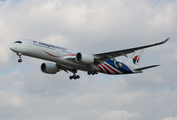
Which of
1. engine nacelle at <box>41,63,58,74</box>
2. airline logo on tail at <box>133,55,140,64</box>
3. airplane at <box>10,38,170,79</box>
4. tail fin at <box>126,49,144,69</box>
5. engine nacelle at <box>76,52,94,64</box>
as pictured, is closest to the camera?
airplane at <box>10,38,170,79</box>

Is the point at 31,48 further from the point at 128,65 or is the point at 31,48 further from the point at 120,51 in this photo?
the point at 128,65

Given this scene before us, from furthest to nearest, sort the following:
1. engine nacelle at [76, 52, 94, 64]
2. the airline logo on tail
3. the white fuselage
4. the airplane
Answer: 1. the airline logo on tail
2. engine nacelle at [76, 52, 94, 64]
3. the airplane
4. the white fuselage

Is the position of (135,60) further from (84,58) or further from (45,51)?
(45,51)

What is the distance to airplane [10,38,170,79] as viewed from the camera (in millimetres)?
40406

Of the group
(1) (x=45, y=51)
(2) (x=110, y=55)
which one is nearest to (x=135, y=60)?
(2) (x=110, y=55)

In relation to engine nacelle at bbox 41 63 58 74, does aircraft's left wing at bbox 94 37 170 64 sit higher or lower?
lower

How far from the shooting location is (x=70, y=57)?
42.7 metres

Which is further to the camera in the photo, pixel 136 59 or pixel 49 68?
pixel 136 59

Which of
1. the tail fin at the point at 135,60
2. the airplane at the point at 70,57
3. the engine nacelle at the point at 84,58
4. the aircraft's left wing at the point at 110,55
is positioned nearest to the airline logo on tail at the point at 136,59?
the tail fin at the point at 135,60

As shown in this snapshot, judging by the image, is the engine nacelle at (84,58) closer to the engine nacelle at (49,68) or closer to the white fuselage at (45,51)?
the white fuselage at (45,51)

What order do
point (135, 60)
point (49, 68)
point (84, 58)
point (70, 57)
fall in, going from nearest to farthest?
1. point (84, 58)
2. point (70, 57)
3. point (49, 68)
4. point (135, 60)

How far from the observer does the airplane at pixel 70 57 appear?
133ft

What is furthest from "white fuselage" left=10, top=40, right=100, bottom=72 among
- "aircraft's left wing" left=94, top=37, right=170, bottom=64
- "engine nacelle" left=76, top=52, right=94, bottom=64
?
"aircraft's left wing" left=94, top=37, right=170, bottom=64

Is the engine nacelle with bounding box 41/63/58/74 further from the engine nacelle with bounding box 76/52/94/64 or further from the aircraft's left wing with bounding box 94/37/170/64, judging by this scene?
the aircraft's left wing with bounding box 94/37/170/64
